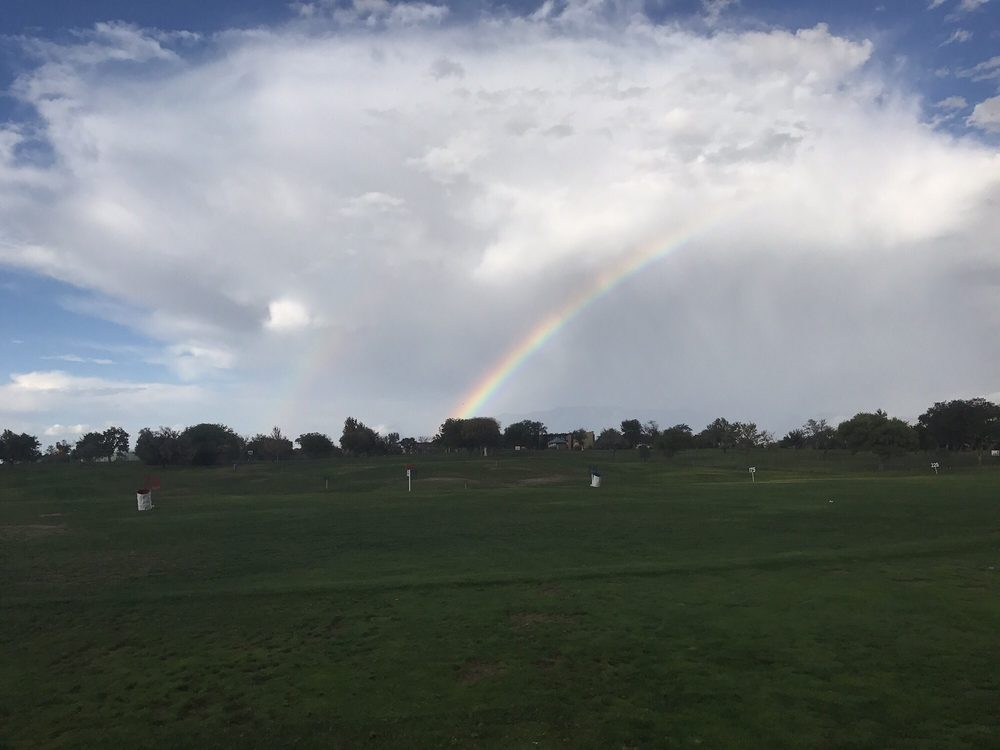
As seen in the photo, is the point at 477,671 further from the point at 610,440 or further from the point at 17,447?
the point at 610,440

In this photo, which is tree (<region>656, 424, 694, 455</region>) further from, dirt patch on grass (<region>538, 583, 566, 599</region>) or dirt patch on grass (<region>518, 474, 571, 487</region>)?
dirt patch on grass (<region>538, 583, 566, 599</region>)

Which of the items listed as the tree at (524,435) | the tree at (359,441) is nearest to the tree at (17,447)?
the tree at (359,441)

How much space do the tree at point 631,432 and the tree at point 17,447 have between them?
121m

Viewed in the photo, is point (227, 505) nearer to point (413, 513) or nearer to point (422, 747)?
point (413, 513)

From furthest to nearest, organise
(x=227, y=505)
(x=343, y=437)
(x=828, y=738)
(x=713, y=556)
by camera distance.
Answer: (x=343, y=437)
(x=227, y=505)
(x=713, y=556)
(x=828, y=738)

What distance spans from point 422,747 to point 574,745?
1847 mm

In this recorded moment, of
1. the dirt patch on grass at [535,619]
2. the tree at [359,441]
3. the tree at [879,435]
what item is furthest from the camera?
the tree at [359,441]

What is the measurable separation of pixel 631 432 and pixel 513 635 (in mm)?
168022

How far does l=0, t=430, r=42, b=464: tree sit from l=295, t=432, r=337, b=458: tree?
45.0 m

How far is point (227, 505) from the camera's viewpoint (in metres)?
41.2

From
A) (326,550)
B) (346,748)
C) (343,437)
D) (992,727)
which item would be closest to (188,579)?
(326,550)

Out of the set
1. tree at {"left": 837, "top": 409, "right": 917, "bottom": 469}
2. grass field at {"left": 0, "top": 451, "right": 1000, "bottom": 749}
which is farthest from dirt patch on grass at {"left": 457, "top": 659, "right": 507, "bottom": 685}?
tree at {"left": 837, "top": 409, "right": 917, "bottom": 469}

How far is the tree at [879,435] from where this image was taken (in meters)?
90.7

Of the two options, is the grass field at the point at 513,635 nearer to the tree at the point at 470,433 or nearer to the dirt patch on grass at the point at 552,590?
the dirt patch on grass at the point at 552,590
